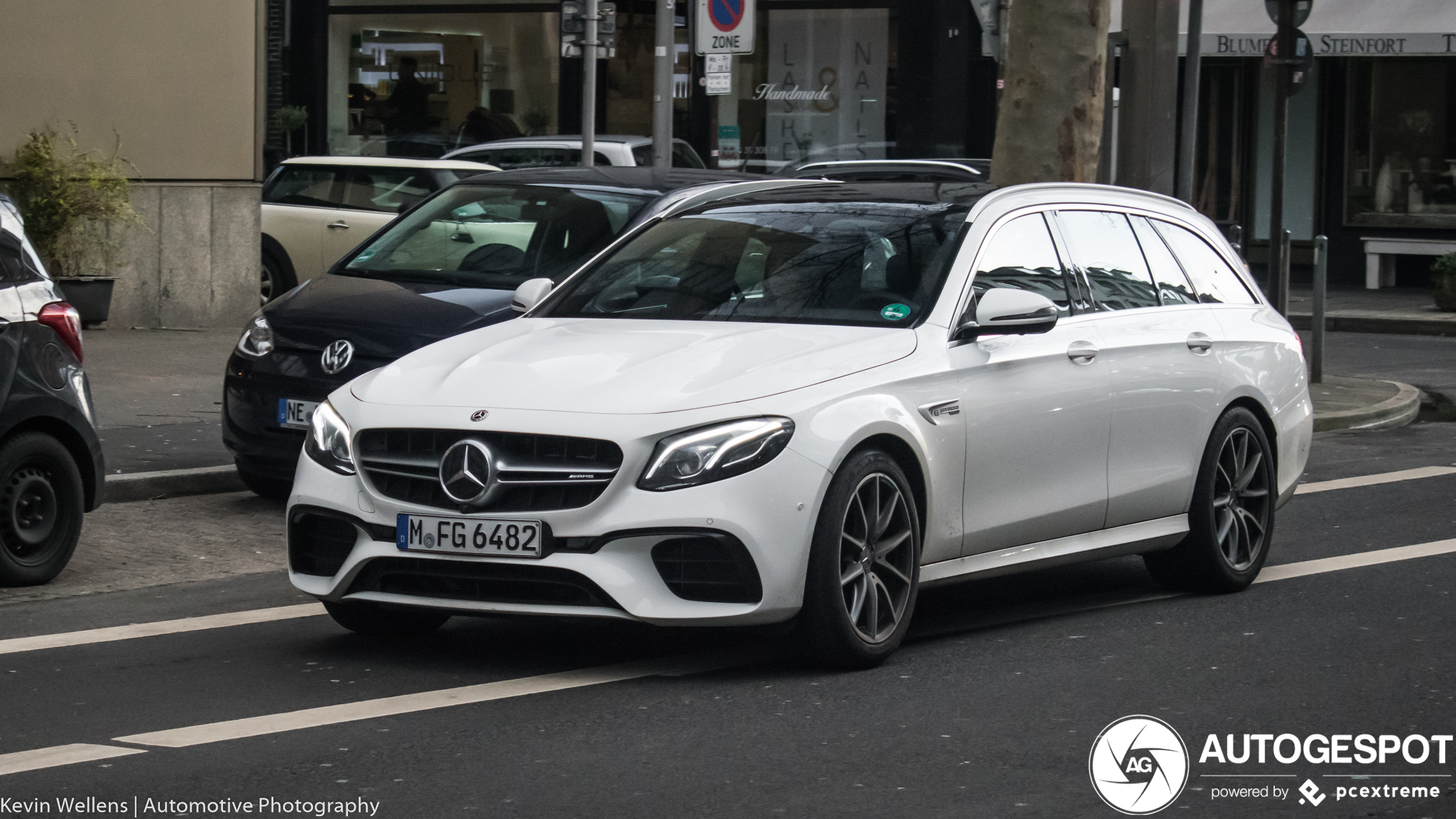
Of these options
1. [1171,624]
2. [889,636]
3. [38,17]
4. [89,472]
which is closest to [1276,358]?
[1171,624]

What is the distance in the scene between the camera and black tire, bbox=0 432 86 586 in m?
7.93

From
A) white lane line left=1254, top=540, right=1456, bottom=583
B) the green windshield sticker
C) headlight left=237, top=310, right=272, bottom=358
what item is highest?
the green windshield sticker

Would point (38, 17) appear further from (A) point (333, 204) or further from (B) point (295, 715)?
(B) point (295, 715)

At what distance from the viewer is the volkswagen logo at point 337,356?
9.69 meters

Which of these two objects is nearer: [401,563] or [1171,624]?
[401,563]

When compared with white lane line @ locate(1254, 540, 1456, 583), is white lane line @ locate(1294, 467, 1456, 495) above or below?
below

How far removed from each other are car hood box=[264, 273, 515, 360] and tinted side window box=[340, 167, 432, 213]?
896cm

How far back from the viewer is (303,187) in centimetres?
1966

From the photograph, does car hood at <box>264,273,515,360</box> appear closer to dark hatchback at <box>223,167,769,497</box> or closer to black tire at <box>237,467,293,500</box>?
dark hatchback at <box>223,167,769,497</box>

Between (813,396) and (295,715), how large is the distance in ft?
5.78

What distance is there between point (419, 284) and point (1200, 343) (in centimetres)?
410

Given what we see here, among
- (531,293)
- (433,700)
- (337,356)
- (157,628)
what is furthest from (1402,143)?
(433,700)

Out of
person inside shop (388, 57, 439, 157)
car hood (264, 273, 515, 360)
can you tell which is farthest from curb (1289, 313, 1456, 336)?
car hood (264, 273, 515, 360)

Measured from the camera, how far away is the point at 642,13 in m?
30.0
